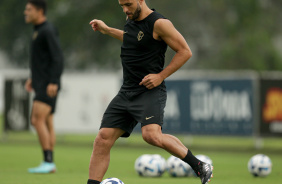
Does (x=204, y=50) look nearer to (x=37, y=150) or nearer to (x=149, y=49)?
(x=37, y=150)

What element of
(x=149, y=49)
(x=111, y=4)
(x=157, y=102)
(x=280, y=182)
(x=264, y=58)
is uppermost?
(x=111, y=4)

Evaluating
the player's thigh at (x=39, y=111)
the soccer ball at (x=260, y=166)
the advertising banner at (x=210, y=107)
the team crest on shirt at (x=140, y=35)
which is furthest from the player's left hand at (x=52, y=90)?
the advertising banner at (x=210, y=107)

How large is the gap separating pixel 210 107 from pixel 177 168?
7299mm

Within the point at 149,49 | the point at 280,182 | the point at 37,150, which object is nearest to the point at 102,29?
the point at 149,49

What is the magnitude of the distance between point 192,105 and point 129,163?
15.5 feet

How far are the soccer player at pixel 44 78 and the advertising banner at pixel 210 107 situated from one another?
697cm

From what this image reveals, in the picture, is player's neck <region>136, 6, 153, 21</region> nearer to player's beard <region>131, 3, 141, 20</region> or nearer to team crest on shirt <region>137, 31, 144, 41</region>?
player's beard <region>131, 3, 141, 20</region>

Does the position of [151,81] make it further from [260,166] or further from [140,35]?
[260,166]

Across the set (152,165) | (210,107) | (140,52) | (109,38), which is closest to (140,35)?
(140,52)

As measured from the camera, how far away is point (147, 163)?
11047 mm

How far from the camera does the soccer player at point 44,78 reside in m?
11.6

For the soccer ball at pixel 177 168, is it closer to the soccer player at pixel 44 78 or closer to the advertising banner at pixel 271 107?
the soccer player at pixel 44 78

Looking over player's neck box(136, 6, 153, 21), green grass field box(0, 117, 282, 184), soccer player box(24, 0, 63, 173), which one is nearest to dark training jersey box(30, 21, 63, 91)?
soccer player box(24, 0, 63, 173)

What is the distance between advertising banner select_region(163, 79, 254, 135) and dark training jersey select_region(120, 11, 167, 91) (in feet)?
31.6
